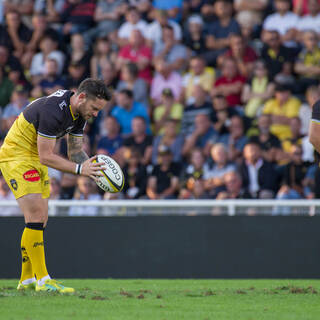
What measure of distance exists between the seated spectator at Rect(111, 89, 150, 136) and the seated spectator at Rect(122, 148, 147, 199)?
4.12 feet

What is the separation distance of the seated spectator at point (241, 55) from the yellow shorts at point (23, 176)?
22.7ft

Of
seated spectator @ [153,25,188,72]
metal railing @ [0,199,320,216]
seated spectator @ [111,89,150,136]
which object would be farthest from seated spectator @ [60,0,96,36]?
metal railing @ [0,199,320,216]

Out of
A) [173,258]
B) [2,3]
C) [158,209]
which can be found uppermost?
[2,3]

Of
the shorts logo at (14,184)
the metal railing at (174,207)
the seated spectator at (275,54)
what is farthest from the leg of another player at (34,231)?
the seated spectator at (275,54)

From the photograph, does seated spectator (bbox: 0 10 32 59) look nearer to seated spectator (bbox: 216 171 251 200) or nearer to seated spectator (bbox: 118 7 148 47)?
seated spectator (bbox: 118 7 148 47)

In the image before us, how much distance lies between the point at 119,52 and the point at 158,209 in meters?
5.17

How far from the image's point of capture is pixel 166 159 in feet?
40.9

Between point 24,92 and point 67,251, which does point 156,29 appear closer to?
point 24,92

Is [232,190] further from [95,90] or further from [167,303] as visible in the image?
[167,303]

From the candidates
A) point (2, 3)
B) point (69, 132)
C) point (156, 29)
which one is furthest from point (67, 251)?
point (2, 3)

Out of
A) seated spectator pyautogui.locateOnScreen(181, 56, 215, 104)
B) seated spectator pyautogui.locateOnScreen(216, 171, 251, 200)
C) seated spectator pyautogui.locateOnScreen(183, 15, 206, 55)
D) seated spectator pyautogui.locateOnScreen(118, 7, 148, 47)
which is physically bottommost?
seated spectator pyautogui.locateOnScreen(216, 171, 251, 200)

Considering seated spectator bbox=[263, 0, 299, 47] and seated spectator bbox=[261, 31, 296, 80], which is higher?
seated spectator bbox=[263, 0, 299, 47]

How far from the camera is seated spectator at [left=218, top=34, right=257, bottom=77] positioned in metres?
13.8

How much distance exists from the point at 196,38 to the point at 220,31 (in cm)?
51
